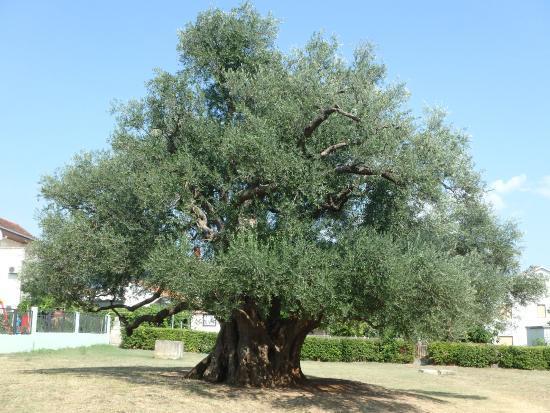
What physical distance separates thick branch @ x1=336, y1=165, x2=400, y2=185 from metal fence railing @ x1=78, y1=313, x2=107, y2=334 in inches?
1208

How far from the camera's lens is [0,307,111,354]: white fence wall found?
30719mm

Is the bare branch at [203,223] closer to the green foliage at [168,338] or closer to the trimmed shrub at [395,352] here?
the trimmed shrub at [395,352]

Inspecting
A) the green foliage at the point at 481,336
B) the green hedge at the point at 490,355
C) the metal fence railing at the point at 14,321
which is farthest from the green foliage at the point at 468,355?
the metal fence railing at the point at 14,321

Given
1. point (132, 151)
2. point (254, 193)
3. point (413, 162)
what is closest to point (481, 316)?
point (413, 162)

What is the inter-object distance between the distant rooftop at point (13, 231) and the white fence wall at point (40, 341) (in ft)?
71.9

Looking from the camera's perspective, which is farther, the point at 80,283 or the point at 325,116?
the point at 80,283

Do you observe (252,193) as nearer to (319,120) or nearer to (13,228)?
(319,120)

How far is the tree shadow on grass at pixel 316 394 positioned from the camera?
16594 mm

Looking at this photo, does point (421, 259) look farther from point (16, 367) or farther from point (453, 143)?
point (16, 367)

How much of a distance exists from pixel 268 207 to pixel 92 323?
105ft

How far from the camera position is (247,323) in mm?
18484

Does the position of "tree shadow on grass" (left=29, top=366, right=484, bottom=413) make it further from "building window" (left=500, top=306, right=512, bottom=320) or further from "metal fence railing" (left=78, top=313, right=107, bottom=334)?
"metal fence railing" (left=78, top=313, right=107, bottom=334)

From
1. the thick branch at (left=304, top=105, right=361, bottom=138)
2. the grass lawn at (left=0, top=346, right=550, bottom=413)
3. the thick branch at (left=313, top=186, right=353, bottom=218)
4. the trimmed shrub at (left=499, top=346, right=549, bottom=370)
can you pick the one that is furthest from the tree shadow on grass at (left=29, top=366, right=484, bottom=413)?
the trimmed shrub at (left=499, top=346, right=549, bottom=370)

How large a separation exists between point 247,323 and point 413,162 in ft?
23.5
